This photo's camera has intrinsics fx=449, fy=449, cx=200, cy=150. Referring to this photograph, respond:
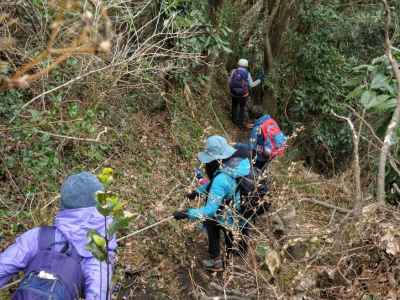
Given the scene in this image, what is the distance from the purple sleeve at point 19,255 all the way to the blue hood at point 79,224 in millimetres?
182

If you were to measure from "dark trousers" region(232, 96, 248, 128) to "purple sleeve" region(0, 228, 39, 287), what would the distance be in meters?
8.06

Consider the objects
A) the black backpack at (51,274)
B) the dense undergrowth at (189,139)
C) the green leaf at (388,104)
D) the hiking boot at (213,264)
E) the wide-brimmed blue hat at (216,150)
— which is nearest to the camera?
the black backpack at (51,274)

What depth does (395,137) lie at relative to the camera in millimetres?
3719

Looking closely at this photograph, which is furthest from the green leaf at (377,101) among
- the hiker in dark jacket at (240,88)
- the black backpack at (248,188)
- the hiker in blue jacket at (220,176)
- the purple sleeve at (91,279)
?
the hiker in dark jacket at (240,88)

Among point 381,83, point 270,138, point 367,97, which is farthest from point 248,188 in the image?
point 270,138

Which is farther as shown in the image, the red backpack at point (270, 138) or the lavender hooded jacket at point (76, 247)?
the red backpack at point (270, 138)

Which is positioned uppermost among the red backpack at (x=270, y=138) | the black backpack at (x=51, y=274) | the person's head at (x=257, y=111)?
the black backpack at (x=51, y=274)

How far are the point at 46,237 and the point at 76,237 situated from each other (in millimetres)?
179

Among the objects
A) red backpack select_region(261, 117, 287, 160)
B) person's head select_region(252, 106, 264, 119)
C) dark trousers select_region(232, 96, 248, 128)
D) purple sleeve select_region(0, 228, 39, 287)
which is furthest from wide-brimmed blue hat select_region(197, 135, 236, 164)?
person's head select_region(252, 106, 264, 119)

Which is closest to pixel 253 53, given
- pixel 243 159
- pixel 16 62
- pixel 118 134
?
pixel 118 134

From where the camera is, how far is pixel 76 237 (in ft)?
9.21

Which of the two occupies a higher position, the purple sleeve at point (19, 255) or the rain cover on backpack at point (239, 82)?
the purple sleeve at point (19, 255)

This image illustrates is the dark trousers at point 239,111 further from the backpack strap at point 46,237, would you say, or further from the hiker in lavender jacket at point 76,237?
the backpack strap at point 46,237

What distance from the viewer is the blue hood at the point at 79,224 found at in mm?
2799
